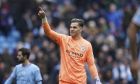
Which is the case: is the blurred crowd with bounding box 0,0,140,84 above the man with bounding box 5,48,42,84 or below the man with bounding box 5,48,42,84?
above

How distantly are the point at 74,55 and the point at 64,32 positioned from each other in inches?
407

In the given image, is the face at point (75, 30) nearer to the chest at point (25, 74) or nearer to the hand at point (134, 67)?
the chest at point (25, 74)

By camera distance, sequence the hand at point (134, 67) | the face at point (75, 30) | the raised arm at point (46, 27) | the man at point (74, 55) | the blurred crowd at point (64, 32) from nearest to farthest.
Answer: the hand at point (134, 67) < the raised arm at point (46, 27) < the man at point (74, 55) < the face at point (75, 30) < the blurred crowd at point (64, 32)

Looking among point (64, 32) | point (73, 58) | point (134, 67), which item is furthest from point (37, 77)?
point (64, 32)

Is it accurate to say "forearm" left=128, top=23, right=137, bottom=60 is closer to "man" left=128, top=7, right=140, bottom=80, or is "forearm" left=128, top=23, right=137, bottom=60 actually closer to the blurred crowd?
"man" left=128, top=7, right=140, bottom=80

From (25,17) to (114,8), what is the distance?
318cm

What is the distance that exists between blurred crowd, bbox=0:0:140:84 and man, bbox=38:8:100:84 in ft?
23.1

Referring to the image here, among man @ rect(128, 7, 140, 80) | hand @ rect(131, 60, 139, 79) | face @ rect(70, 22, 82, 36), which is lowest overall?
hand @ rect(131, 60, 139, 79)

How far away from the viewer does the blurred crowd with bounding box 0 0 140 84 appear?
2003cm

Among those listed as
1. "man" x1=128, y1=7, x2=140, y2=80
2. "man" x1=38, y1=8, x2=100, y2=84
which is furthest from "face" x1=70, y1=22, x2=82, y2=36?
"man" x1=128, y1=7, x2=140, y2=80

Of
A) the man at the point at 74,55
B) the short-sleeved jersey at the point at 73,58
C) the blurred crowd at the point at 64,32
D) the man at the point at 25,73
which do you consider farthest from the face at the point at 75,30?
the blurred crowd at the point at 64,32

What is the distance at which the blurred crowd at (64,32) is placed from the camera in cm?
2003

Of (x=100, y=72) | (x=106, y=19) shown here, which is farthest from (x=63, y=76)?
A: (x=106, y=19)

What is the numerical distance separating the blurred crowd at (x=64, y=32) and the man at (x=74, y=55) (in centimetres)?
705
